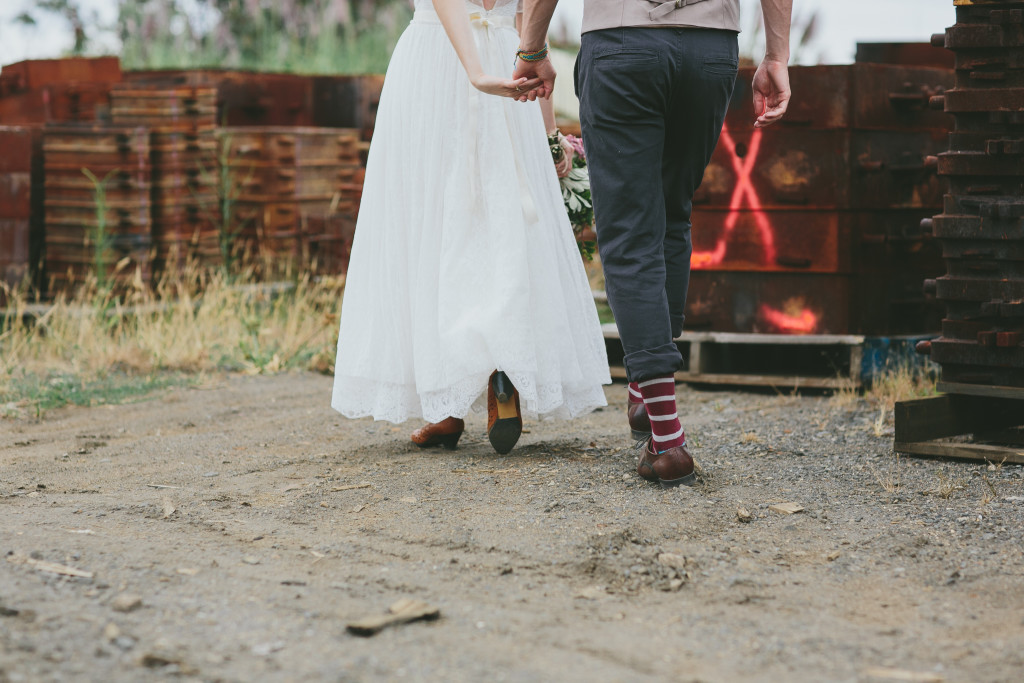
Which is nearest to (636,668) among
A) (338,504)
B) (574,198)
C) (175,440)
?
(338,504)

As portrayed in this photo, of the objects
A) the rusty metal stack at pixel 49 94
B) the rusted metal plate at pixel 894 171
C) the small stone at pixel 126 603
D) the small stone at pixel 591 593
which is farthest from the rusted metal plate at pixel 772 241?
the rusty metal stack at pixel 49 94

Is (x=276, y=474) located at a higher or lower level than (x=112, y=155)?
lower

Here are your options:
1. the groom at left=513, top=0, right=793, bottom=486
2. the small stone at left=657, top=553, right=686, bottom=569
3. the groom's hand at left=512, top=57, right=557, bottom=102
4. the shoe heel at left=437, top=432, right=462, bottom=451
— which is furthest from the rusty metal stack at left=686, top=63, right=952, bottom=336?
the small stone at left=657, top=553, right=686, bottom=569

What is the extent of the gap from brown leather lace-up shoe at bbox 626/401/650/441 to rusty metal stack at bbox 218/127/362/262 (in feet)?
12.8

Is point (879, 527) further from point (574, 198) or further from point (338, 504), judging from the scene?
point (574, 198)

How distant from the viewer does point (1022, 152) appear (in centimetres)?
328

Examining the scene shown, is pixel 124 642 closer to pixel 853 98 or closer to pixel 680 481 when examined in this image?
pixel 680 481

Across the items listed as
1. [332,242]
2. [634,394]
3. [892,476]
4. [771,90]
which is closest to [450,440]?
[634,394]

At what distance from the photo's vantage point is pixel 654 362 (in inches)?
118

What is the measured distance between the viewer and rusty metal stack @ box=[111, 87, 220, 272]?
666 cm

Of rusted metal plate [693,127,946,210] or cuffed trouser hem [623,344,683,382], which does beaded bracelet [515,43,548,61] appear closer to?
cuffed trouser hem [623,344,683,382]

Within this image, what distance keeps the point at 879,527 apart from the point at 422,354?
1398 millimetres

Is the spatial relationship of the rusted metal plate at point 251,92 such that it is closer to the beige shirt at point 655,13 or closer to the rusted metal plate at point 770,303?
the rusted metal plate at point 770,303

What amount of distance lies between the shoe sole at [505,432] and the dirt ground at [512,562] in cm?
6
